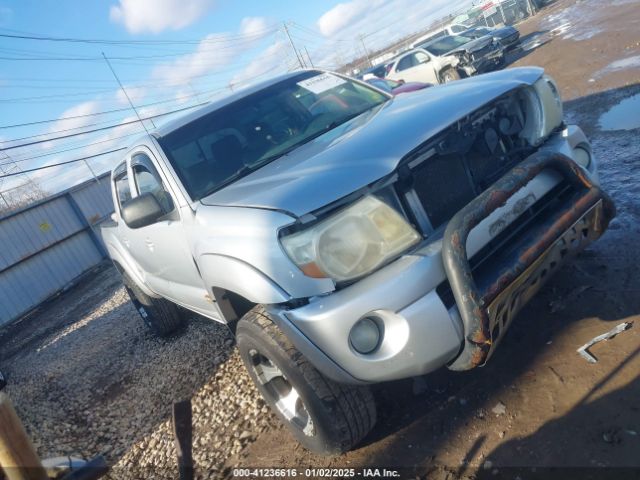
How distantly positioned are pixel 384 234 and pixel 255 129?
153 centimetres

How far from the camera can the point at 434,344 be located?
187 cm

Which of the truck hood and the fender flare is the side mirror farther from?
the fender flare

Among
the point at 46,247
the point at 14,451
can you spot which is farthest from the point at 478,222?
the point at 46,247

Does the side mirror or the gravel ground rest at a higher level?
the side mirror

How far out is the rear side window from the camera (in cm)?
395

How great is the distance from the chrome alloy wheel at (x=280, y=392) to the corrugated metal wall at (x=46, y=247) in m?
13.1

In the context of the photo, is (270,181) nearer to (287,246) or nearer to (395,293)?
(287,246)

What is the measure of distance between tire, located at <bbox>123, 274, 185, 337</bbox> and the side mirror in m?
2.12

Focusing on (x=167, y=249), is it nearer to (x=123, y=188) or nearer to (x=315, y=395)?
(x=123, y=188)

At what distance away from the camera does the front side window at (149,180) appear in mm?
2895

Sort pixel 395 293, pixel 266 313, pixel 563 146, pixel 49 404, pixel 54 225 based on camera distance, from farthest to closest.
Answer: pixel 54 225
pixel 49 404
pixel 563 146
pixel 266 313
pixel 395 293

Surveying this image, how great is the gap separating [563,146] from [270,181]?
161cm

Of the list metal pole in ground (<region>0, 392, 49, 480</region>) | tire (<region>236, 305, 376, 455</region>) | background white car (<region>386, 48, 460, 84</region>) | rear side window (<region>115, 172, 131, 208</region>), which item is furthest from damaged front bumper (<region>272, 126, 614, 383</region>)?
background white car (<region>386, 48, 460, 84</region>)

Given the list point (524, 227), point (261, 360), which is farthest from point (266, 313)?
point (524, 227)
